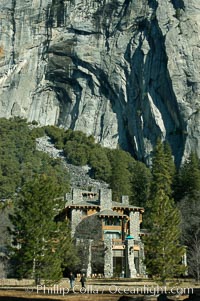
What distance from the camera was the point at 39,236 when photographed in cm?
3834

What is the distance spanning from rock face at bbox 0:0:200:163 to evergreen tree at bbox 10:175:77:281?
184 feet

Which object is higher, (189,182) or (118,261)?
(189,182)

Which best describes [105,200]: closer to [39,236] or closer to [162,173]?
[39,236]

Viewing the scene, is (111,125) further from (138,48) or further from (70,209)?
(70,209)

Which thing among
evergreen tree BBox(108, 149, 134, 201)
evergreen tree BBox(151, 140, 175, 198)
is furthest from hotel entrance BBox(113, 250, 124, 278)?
evergreen tree BBox(108, 149, 134, 201)

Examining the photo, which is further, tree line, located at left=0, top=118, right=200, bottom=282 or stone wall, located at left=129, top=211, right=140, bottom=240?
stone wall, located at left=129, top=211, right=140, bottom=240

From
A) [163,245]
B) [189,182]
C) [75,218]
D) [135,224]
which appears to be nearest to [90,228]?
[75,218]

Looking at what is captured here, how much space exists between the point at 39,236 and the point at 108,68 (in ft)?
242

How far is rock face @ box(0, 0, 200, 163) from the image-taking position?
→ 326 feet

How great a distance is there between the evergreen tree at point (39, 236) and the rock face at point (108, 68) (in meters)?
56.2

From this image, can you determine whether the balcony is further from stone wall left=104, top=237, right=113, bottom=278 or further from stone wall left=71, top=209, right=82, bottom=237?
stone wall left=71, top=209, right=82, bottom=237

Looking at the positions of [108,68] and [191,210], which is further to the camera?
[108,68]

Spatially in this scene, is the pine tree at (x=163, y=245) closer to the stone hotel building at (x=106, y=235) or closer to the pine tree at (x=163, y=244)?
the pine tree at (x=163, y=244)

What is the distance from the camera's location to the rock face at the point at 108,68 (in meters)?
99.4
